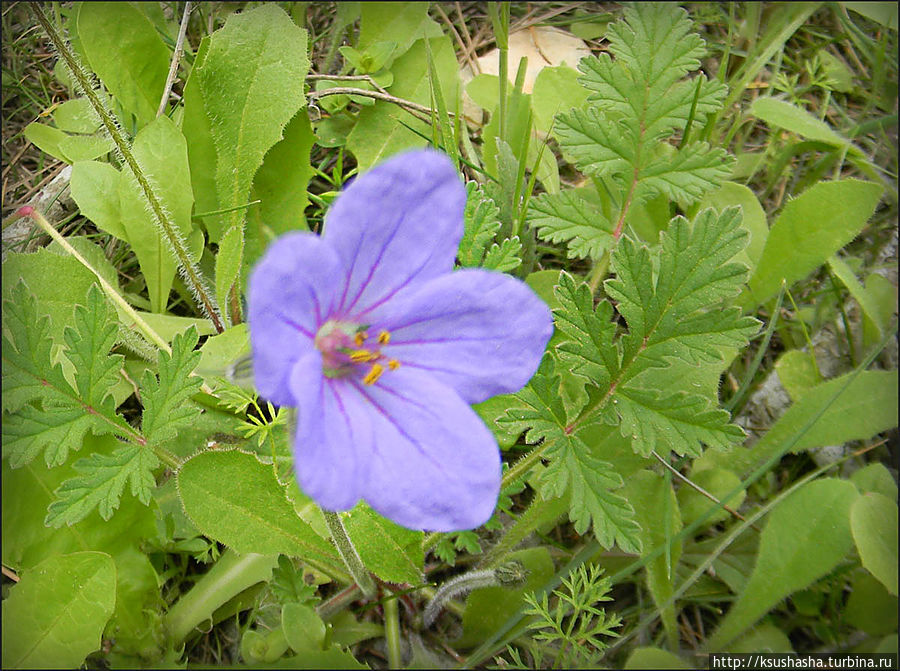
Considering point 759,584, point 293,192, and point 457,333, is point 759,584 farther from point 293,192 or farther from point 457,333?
point 293,192

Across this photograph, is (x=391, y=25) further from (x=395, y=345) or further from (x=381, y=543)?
(x=381, y=543)

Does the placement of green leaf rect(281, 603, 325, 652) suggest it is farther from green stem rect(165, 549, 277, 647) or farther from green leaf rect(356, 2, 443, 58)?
green leaf rect(356, 2, 443, 58)

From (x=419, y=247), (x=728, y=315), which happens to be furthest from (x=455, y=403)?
(x=728, y=315)

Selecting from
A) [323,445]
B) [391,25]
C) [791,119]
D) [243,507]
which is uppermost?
[391,25]

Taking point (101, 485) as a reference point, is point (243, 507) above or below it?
below

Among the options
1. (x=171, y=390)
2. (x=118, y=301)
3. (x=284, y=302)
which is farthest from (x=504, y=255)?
(x=118, y=301)

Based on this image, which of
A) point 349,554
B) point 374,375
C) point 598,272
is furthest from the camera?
point 598,272

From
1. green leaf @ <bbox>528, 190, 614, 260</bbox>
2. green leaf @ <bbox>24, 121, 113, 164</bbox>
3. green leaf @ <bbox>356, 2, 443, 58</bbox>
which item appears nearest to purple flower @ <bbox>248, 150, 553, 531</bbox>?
green leaf @ <bbox>528, 190, 614, 260</bbox>

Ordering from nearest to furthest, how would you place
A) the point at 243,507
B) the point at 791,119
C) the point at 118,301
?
the point at 243,507
the point at 118,301
the point at 791,119
